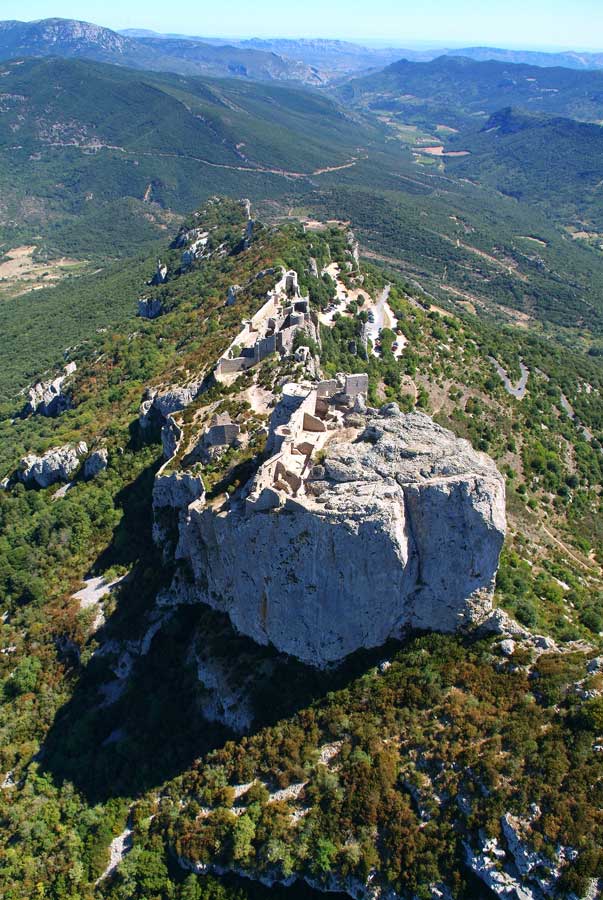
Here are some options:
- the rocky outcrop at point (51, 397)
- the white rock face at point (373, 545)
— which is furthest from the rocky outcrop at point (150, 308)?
the white rock face at point (373, 545)

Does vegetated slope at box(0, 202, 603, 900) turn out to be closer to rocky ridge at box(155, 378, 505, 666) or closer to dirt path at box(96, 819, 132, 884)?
dirt path at box(96, 819, 132, 884)

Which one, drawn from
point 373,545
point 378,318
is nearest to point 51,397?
point 378,318

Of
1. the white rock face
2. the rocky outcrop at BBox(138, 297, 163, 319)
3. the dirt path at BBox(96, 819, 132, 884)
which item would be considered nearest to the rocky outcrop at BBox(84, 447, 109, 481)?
the white rock face

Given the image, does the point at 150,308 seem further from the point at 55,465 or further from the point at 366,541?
the point at 366,541

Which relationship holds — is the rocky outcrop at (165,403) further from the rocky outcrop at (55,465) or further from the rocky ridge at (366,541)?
the rocky ridge at (366,541)

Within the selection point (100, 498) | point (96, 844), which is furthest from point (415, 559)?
point (100, 498)
